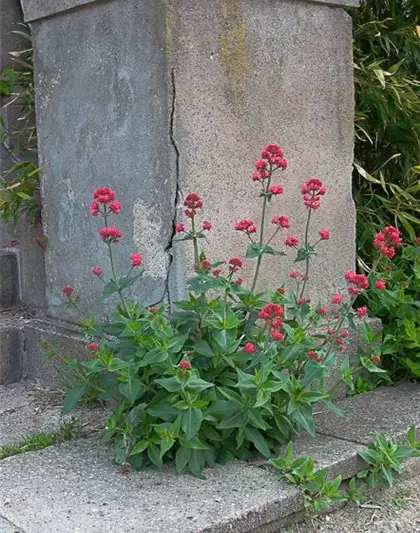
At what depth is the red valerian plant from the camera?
7.78 ft

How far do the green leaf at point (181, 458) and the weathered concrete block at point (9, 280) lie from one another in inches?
66.3

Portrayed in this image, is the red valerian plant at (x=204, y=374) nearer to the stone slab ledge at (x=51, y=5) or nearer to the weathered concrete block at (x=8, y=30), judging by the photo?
the stone slab ledge at (x=51, y=5)

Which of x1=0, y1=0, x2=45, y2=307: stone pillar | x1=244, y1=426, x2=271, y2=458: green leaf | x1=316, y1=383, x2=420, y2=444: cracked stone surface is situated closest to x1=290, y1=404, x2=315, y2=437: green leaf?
x1=244, y1=426, x2=271, y2=458: green leaf

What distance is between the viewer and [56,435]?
A: 279 cm

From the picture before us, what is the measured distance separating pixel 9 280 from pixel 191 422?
5.88ft

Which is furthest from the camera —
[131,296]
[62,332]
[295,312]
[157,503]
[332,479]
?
[62,332]

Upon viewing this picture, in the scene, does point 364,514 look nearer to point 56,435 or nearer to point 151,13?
point 56,435

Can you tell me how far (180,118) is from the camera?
111 inches

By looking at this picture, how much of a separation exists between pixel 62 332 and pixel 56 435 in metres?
→ 0.59

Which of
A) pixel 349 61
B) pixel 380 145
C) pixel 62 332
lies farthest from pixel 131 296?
pixel 380 145

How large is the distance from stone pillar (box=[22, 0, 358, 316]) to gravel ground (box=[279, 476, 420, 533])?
0.92 metres

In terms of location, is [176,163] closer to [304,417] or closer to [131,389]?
[131,389]

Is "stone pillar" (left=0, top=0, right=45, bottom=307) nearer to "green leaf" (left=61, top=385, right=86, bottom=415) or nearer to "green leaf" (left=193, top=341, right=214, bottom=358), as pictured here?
"green leaf" (left=61, top=385, right=86, bottom=415)

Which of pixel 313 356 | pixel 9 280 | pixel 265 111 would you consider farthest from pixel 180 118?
pixel 9 280
